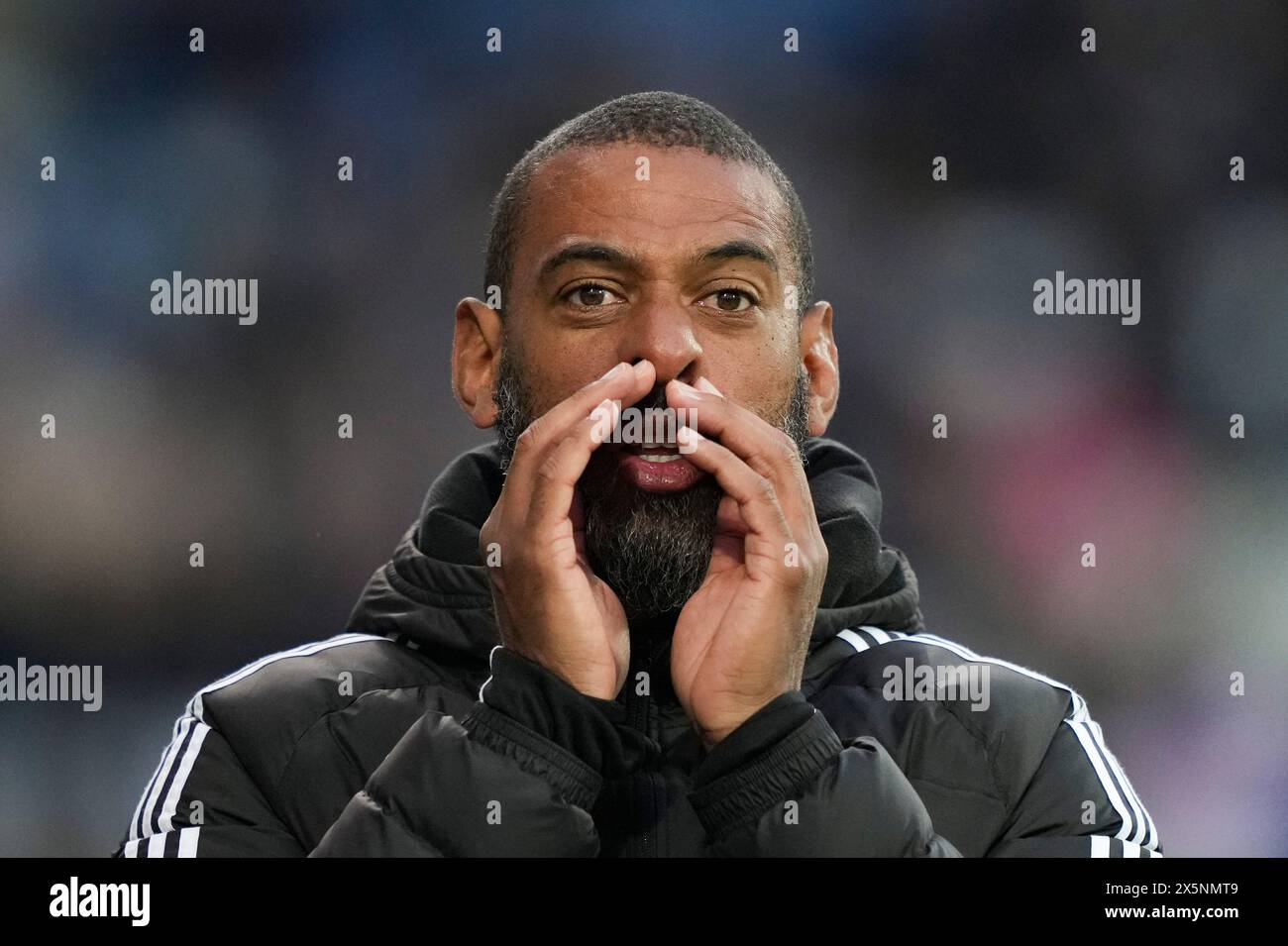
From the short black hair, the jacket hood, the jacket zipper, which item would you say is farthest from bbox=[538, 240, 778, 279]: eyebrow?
the jacket zipper

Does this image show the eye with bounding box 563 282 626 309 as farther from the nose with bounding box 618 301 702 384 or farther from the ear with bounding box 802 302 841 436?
the ear with bounding box 802 302 841 436

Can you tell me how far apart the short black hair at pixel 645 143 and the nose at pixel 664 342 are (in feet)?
0.93

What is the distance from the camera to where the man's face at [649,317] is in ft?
6.88

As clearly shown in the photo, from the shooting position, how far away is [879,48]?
3326 millimetres

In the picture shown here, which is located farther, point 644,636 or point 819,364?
point 819,364

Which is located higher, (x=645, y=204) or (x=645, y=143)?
(x=645, y=143)

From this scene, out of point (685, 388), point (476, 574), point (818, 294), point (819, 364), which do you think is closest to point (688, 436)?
point (685, 388)

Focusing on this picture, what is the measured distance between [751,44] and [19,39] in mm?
1643

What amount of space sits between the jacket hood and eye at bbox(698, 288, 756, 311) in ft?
1.03

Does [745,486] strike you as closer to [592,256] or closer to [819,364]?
[592,256]

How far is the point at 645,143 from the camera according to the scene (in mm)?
2195

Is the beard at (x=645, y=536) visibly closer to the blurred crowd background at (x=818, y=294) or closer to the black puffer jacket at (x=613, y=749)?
the black puffer jacket at (x=613, y=749)

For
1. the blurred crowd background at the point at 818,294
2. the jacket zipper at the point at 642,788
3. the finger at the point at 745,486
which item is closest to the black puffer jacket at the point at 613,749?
the jacket zipper at the point at 642,788

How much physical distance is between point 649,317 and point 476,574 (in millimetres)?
481
